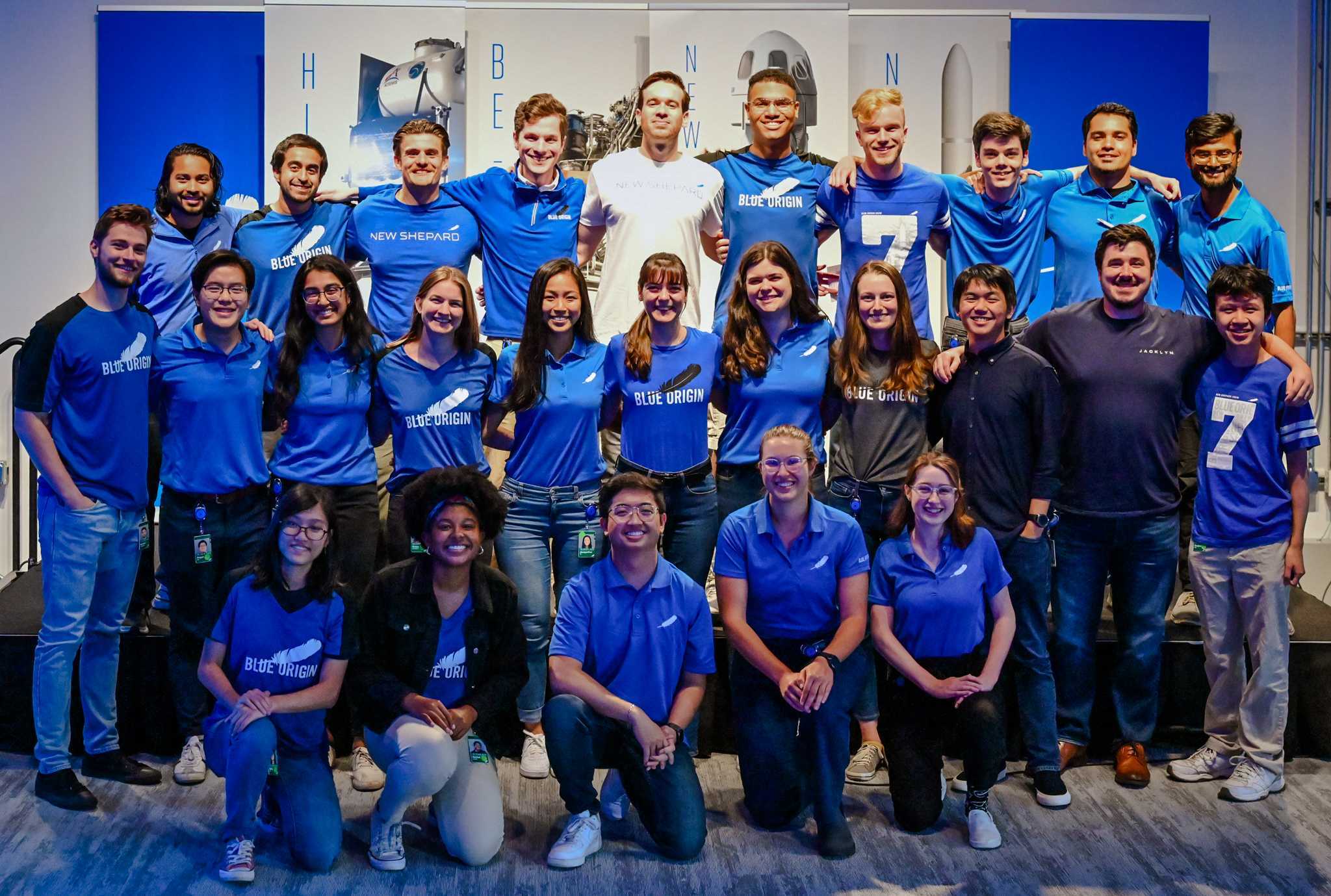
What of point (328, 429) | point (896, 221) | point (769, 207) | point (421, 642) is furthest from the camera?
point (769, 207)

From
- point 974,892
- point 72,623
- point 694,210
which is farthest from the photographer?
point 694,210

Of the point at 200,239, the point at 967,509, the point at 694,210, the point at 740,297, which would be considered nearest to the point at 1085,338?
the point at 967,509

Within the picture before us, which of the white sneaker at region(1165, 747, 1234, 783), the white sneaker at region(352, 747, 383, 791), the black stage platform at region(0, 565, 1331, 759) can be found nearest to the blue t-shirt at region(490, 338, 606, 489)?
the black stage platform at region(0, 565, 1331, 759)

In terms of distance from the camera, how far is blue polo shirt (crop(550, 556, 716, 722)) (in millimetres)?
3699

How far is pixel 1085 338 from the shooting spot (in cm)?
416

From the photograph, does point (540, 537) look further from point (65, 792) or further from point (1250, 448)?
point (1250, 448)

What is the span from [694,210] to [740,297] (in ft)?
1.88

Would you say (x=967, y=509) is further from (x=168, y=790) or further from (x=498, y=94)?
(x=498, y=94)

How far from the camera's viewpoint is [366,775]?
4.09 m

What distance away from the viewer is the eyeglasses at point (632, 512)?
3.63 metres

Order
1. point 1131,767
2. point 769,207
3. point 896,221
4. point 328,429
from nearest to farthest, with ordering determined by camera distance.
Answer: point 328,429 < point 1131,767 < point 896,221 < point 769,207

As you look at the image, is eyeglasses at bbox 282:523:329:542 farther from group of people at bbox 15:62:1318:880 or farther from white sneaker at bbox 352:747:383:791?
white sneaker at bbox 352:747:383:791

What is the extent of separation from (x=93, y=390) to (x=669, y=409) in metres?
1.75

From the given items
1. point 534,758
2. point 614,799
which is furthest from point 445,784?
point 534,758
